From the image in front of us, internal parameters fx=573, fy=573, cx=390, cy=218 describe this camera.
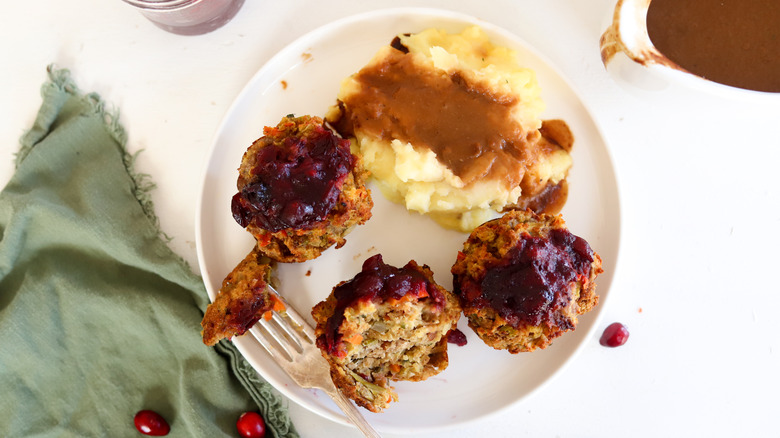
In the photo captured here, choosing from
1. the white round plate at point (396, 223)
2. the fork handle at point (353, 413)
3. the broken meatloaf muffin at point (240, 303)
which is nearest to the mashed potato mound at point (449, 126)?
the white round plate at point (396, 223)

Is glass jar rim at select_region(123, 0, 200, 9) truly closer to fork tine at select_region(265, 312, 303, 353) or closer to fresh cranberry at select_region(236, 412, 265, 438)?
fork tine at select_region(265, 312, 303, 353)

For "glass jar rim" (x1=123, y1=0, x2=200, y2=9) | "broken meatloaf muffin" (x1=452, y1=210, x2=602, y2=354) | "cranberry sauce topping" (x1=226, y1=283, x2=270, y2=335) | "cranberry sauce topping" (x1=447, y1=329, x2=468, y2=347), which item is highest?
"glass jar rim" (x1=123, y1=0, x2=200, y2=9)

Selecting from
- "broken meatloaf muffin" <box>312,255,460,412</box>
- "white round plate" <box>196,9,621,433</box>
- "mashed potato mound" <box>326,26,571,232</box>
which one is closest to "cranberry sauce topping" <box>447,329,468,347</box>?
"white round plate" <box>196,9,621,433</box>

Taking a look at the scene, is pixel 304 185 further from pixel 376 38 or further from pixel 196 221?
pixel 376 38

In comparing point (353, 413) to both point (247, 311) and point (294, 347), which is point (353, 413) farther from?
point (247, 311)

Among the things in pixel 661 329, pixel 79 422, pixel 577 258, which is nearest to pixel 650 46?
pixel 577 258

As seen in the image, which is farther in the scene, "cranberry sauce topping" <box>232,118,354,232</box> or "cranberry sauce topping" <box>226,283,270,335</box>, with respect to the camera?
"cranberry sauce topping" <box>226,283,270,335</box>

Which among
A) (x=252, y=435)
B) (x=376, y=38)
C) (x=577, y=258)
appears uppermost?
(x=376, y=38)
